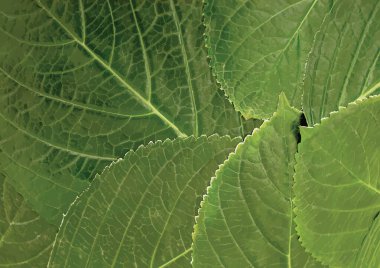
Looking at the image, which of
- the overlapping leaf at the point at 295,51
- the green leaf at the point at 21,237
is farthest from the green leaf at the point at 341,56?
the green leaf at the point at 21,237

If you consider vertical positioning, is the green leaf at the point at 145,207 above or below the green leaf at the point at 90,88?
below

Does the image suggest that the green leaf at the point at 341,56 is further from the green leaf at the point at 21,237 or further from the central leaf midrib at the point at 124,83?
the green leaf at the point at 21,237

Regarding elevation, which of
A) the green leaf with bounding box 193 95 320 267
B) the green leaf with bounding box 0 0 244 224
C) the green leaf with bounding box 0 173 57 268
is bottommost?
the green leaf with bounding box 0 173 57 268

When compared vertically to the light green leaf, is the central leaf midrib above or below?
above

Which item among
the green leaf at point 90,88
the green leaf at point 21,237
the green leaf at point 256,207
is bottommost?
the green leaf at point 21,237

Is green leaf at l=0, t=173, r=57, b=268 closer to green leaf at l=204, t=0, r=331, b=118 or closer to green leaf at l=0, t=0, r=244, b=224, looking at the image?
green leaf at l=0, t=0, r=244, b=224

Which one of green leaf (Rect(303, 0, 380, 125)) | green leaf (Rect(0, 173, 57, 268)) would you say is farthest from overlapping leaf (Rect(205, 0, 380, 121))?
green leaf (Rect(0, 173, 57, 268))

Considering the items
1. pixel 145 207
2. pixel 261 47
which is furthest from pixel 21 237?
pixel 261 47
